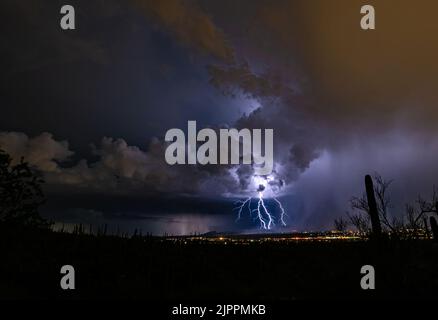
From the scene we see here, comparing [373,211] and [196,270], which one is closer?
[196,270]

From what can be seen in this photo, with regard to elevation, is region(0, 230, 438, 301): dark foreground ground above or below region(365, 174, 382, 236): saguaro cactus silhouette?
below

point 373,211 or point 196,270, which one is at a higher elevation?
point 373,211

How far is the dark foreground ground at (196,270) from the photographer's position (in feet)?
39.8

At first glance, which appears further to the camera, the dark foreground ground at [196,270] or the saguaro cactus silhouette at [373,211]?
the saguaro cactus silhouette at [373,211]

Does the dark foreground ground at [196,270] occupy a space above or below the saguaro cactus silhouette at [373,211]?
below

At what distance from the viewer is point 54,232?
1655 centimetres

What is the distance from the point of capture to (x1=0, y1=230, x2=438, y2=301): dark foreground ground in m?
12.1

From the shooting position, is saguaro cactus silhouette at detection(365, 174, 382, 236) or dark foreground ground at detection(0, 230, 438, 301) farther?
saguaro cactus silhouette at detection(365, 174, 382, 236)

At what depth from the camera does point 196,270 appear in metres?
14.4
